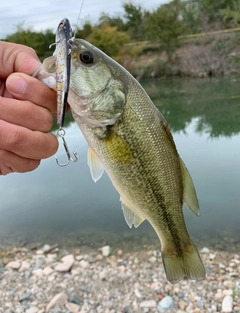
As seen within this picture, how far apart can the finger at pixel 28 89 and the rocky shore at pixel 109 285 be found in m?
3.12

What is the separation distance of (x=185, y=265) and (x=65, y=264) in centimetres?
333

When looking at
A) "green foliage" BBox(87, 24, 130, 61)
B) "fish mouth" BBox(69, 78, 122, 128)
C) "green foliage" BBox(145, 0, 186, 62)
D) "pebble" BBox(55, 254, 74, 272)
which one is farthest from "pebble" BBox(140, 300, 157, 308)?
"green foliage" BBox(145, 0, 186, 62)

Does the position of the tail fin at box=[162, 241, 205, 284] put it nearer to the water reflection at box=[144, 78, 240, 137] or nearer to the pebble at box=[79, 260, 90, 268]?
the pebble at box=[79, 260, 90, 268]

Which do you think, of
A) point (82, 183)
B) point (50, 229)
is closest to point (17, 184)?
point (82, 183)

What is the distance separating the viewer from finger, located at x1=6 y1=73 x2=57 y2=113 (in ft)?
5.14

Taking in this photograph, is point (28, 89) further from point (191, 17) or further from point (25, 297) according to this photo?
point (191, 17)

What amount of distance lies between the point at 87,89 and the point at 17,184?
6661mm

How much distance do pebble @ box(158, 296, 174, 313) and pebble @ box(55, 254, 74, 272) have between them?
4.85 ft

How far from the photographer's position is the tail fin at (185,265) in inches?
80.0

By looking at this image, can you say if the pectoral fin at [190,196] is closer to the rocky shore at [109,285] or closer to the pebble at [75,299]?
the rocky shore at [109,285]

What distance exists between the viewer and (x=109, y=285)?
→ 4.47m

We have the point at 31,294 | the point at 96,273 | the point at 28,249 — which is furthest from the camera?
the point at 28,249

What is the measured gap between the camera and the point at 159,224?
1.96 meters

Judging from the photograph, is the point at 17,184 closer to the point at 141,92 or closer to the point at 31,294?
the point at 31,294
